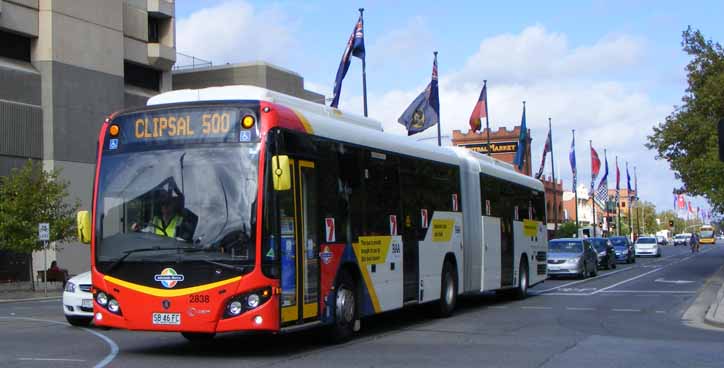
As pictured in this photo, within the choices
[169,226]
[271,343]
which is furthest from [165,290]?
[271,343]

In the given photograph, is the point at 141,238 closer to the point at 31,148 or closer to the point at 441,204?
the point at 441,204

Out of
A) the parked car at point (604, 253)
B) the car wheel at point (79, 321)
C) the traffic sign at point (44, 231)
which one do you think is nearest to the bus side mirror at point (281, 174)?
the car wheel at point (79, 321)

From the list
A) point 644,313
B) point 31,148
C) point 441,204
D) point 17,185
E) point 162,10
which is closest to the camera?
point 441,204

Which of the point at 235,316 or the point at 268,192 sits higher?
the point at 268,192

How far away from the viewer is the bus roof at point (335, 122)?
41.3 ft

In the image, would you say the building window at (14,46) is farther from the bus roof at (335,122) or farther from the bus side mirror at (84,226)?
the bus side mirror at (84,226)

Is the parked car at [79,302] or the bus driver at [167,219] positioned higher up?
the bus driver at [167,219]

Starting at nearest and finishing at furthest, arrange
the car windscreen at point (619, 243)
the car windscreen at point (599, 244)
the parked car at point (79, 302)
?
the parked car at point (79, 302) < the car windscreen at point (599, 244) < the car windscreen at point (619, 243)

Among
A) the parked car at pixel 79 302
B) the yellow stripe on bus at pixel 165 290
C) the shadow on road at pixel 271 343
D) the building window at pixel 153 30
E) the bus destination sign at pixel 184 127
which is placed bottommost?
the shadow on road at pixel 271 343

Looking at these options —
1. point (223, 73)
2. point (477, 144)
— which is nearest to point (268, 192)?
point (223, 73)

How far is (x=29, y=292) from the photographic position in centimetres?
3566

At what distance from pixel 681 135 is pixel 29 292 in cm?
2685

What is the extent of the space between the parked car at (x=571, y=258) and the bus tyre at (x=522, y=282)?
11572mm

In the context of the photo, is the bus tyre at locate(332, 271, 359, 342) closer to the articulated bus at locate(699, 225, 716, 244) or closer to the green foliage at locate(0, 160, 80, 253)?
the green foliage at locate(0, 160, 80, 253)
